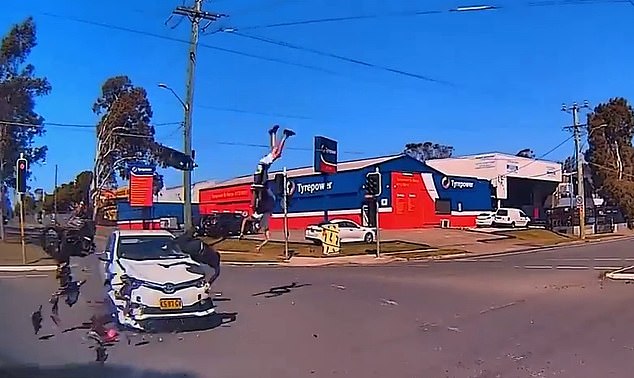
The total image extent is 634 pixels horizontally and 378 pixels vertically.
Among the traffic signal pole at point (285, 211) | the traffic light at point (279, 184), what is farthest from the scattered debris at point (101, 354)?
the traffic signal pole at point (285, 211)

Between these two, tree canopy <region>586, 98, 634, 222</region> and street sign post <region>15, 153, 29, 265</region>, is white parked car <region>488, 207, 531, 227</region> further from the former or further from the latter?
street sign post <region>15, 153, 29, 265</region>

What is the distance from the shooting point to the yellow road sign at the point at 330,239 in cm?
2572

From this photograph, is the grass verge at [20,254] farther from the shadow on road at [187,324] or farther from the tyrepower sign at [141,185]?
the shadow on road at [187,324]

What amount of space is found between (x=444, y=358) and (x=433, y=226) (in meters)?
28.3

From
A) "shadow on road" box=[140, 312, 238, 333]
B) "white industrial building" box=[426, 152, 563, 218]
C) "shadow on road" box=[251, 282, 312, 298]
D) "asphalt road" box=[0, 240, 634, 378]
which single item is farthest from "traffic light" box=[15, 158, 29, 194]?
"white industrial building" box=[426, 152, 563, 218]

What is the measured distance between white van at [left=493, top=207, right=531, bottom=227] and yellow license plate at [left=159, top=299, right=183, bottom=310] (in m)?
51.1

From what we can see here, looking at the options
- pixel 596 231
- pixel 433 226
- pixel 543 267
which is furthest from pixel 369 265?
pixel 596 231

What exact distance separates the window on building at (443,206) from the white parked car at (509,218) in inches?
391

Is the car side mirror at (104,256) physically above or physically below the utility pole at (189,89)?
below

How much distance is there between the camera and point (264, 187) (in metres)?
10.3

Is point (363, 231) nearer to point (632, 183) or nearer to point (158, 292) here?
point (158, 292)

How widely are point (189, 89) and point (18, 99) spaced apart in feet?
7.13

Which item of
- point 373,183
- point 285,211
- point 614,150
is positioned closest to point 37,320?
point 285,211

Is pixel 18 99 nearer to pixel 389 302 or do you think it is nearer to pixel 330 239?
pixel 389 302
